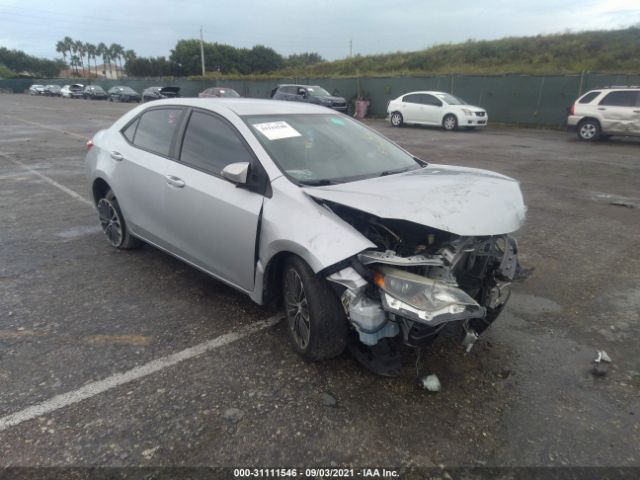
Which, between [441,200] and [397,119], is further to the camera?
[397,119]

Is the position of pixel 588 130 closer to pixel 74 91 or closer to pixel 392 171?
pixel 392 171

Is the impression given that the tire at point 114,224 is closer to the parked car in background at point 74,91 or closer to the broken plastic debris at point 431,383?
the broken plastic debris at point 431,383

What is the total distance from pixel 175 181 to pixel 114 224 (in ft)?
5.20

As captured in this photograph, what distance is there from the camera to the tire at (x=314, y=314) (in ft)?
9.16

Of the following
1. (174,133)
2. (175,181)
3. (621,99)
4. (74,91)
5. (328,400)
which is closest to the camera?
(328,400)

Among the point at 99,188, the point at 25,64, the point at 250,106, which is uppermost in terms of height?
the point at 25,64

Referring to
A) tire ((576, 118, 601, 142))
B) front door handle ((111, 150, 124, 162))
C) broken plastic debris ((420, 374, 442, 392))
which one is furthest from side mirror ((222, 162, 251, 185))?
tire ((576, 118, 601, 142))

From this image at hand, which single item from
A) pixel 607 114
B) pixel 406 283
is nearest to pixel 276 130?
pixel 406 283

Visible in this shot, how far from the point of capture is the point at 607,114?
14953mm

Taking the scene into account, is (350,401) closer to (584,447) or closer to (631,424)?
(584,447)

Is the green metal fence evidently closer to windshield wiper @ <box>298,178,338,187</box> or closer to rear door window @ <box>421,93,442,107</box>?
rear door window @ <box>421,93,442,107</box>

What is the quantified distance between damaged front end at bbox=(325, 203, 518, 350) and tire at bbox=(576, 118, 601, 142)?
1525cm

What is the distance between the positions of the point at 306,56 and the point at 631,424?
3982 inches

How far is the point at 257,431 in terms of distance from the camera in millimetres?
2492
